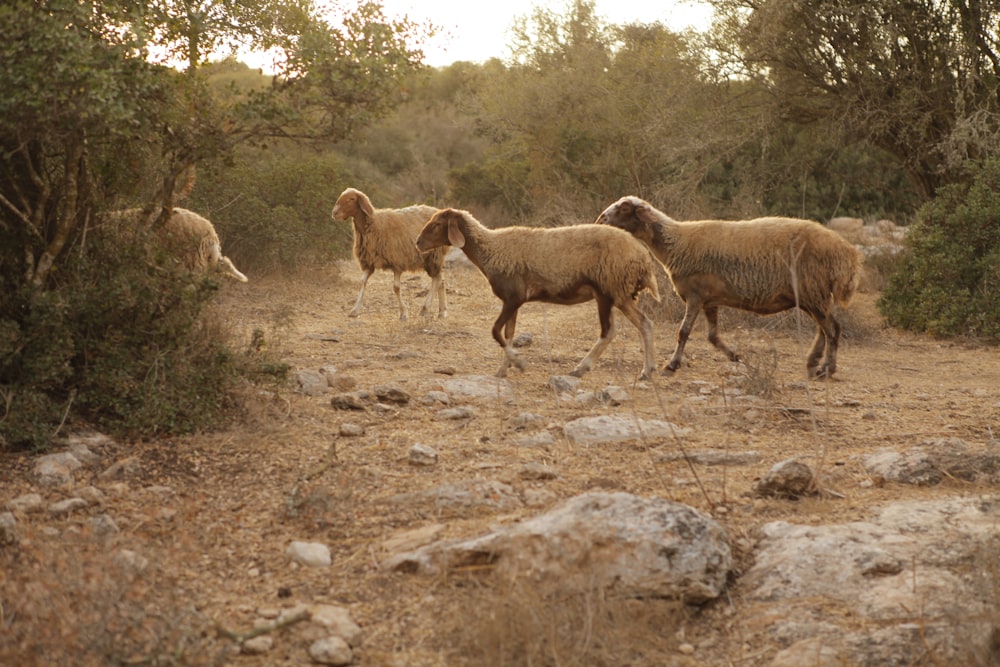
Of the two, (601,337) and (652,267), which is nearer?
(652,267)

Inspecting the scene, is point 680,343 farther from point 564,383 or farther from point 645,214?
point 564,383

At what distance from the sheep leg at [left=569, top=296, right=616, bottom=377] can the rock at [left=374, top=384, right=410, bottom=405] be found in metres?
1.99

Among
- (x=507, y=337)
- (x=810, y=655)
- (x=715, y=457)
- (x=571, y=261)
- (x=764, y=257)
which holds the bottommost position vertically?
(x=810, y=655)

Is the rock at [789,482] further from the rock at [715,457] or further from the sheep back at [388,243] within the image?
the sheep back at [388,243]

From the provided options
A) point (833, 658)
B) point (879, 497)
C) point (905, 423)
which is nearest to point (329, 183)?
point (905, 423)

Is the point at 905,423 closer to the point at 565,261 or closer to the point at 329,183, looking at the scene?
the point at 565,261

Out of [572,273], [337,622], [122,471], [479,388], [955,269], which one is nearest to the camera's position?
[337,622]

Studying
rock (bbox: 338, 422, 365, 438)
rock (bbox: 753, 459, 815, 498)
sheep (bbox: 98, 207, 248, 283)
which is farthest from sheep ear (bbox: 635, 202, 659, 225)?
rock (bbox: 753, 459, 815, 498)

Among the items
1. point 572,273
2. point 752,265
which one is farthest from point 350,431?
point 752,265

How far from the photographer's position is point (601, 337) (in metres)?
9.61

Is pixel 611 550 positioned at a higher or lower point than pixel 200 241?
lower

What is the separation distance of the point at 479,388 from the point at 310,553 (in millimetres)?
3828

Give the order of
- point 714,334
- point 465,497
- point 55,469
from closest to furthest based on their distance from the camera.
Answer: point 465,497, point 55,469, point 714,334

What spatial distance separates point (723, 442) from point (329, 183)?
1135 centimetres
